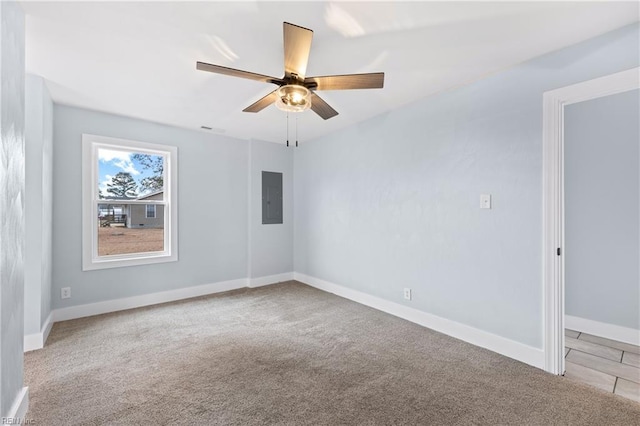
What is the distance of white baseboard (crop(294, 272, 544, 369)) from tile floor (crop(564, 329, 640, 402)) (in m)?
0.27

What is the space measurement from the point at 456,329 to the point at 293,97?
2.66 meters

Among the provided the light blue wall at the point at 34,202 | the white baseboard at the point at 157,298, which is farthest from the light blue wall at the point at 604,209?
the light blue wall at the point at 34,202

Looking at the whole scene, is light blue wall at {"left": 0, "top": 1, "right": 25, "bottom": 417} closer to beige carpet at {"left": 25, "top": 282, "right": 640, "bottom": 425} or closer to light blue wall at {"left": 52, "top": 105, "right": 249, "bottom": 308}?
beige carpet at {"left": 25, "top": 282, "right": 640, "bottom": 425}

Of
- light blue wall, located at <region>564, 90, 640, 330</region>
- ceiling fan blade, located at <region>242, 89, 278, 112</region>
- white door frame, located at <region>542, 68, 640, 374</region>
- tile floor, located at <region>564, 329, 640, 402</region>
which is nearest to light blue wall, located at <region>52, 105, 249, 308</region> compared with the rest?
ceiling fan blade, located at <region>242, 89, 278, 112</region>

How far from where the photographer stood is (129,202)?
387cm

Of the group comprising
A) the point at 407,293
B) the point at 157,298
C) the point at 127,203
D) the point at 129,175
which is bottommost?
the point at 157,298

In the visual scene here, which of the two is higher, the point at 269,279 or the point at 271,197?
the point at 271,197

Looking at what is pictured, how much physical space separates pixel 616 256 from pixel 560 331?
54.5 inches

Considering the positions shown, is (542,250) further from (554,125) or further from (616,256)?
(616,256)

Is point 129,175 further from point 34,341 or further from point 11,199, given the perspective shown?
point 11,199

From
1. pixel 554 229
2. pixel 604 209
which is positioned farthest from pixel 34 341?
pixel 604 209

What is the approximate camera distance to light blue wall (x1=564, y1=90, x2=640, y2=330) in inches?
111

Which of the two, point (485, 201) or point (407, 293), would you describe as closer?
point (485, 201)

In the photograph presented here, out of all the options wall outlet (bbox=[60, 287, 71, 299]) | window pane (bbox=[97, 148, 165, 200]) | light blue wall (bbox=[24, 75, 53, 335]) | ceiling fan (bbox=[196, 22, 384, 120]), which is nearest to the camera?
ceiling fan (bbox=[196, 22, 384, 120])
